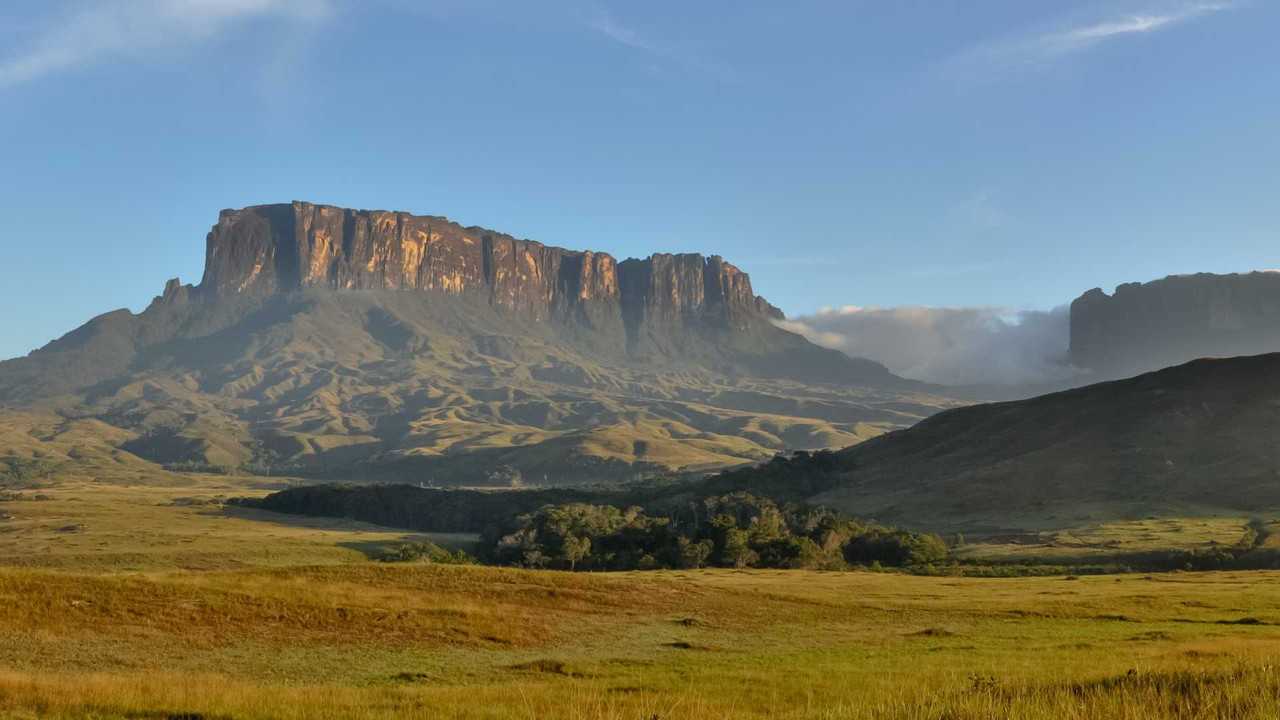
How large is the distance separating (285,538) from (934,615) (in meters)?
116

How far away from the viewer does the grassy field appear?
67.8ft

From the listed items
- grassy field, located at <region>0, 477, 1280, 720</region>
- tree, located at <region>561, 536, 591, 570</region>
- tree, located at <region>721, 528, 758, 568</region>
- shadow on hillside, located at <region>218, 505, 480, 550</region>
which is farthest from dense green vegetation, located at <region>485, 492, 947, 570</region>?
grassy field, located at <region>0, 477, 1280, 720</region>

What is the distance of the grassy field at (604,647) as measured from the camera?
67.8 ft

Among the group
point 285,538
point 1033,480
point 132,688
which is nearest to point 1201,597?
point 132,688

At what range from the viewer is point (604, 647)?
40.7m

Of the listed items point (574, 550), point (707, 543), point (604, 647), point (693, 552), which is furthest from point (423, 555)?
point (604, 647)

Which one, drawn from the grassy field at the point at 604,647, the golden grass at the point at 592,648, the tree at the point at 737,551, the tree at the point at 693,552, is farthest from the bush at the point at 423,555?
the golden grass at the point at 592,648

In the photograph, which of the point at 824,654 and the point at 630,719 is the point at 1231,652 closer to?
the point at 824,654

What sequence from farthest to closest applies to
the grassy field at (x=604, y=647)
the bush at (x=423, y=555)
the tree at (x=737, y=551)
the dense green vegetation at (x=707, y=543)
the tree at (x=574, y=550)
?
the bush at (x=423, y=555) → the tree at (x=574, y=550) → the dense green vegetation at (x=707, y=543) → the tree at (x=737, y=551) → the grassy field at (x=604, y=647)

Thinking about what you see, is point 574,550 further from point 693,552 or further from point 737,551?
point 737,551

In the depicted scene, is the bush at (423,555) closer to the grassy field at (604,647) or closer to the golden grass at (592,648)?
the grassy field at (604,647)

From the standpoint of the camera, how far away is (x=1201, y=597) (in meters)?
60.8

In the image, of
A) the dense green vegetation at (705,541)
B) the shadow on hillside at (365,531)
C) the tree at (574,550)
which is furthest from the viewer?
the shadow on hillside at (365,531)

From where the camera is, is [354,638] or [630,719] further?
[354,638]
